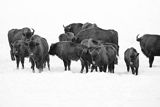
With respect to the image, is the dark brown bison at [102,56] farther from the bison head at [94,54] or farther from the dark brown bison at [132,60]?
the dark brown bison at [132,60]

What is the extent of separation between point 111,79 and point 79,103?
2946mm

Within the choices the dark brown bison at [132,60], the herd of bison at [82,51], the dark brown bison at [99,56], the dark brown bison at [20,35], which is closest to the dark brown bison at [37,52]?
the herd of bison at [82,51]

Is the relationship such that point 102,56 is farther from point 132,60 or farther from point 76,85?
point 76,85

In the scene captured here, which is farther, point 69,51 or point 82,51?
point 69,51

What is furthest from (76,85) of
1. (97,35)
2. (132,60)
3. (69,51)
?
(97,35)

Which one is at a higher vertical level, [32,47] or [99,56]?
[32,47]

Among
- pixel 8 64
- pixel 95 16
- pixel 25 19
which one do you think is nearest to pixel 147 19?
pixel 95 16

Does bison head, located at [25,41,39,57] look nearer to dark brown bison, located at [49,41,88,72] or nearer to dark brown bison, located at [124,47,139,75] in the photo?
dark brown bison, located at [49,41,88,72]

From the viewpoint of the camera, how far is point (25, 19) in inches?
1788

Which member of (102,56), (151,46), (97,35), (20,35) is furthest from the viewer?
(20,35)

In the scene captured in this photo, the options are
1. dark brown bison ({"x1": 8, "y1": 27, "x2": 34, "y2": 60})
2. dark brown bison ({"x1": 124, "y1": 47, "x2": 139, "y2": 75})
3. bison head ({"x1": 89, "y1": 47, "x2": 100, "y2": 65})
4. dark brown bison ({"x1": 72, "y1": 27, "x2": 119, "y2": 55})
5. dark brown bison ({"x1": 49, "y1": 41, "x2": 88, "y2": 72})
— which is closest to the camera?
bison head ({"x1": 89, "y1": 47, "x2": 100, "y2": 65})

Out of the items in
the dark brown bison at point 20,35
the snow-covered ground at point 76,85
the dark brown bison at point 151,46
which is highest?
the dark brown bison at point 20,35

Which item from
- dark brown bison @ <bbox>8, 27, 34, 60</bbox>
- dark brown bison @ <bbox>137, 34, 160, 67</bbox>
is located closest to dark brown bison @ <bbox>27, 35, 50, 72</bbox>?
dark brown bison @ <bbox>8, 27, 34, 60</bbox>

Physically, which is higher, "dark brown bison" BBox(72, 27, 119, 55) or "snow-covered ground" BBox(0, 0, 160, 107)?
"dark brown bison" BBox(72, 27, 119, 55)
